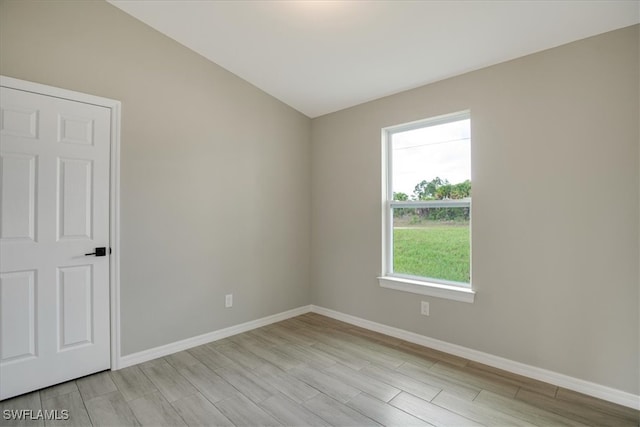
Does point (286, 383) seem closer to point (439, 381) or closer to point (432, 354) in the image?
point (439, 381)

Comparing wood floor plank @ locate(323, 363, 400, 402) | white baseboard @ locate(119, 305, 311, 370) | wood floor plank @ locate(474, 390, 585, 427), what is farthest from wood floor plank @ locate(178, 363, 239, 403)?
wood floor plank @ locate(474, 390, 585, 427)

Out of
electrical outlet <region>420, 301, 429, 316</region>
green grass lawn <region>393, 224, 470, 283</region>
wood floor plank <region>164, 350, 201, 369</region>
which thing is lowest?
wood floor plank <region>164, 350, 201, 369</region>

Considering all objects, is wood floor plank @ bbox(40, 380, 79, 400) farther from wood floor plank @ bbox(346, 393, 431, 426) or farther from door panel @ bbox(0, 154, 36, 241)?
wood floor plank @ bbox(346, 393, 431, 426)

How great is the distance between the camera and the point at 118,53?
2.58m

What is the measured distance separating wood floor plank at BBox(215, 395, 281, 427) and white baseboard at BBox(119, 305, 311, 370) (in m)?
0.98

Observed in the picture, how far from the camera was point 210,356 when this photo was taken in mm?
2773

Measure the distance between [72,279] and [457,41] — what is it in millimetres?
3421

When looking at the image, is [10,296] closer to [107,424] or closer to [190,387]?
[107,424]

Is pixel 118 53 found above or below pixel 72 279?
above

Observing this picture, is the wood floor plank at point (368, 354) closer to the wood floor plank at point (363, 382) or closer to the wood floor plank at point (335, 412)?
the wood floor plank at point (363, 382)

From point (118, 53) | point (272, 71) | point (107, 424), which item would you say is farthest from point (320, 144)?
point (107, 424)

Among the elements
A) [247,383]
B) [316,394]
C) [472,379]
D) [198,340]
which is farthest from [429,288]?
[198,340]

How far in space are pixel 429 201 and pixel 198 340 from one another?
8.51 feet

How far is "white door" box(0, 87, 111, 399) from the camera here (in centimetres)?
214
